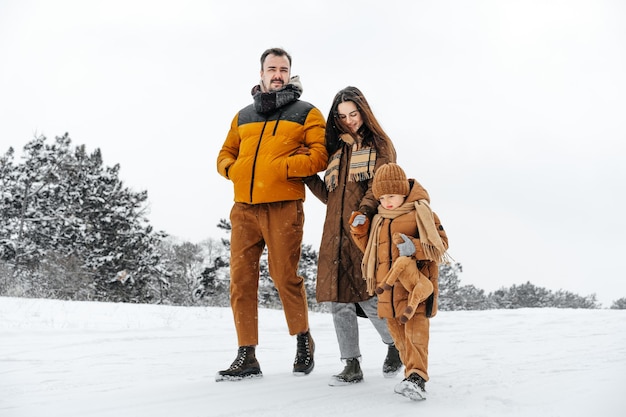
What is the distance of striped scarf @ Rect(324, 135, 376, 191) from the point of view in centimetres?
314

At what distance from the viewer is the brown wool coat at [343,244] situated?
10.2 feet

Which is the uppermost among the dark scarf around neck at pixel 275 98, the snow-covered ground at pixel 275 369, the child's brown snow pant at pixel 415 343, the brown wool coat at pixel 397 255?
the dark scarf around neck at pixel 275 98

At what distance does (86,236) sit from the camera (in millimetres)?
20812

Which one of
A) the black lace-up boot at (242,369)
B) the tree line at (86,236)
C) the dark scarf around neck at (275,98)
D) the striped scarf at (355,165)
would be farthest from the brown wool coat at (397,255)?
the tree line at (86,236)

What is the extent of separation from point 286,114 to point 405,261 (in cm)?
144

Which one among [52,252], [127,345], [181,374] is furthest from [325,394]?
[52,252]

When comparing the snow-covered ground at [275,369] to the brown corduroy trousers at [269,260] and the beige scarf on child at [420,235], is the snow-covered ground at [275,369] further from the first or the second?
the beige scarf on child at [420,235]

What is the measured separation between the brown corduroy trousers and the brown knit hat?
2.46ft

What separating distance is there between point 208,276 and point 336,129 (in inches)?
675

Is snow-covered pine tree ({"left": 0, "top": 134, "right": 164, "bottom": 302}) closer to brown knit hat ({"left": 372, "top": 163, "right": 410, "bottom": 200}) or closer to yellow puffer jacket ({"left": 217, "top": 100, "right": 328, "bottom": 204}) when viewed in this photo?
yellow puffer jacket ({"left": 217, "top": 100, "right": 328, "bottom": 204})

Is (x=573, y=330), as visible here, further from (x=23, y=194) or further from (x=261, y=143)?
(x=23, y=194)

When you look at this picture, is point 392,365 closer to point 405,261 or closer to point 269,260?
point 405,261

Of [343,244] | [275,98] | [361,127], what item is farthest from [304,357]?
[275,98]

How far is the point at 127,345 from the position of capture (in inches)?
182
